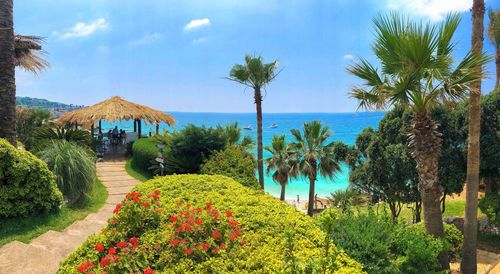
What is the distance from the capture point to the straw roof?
2048cm

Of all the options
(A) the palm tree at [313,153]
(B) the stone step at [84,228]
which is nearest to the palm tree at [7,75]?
(B) the stone step at [84,228]

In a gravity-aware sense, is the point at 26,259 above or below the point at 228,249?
below

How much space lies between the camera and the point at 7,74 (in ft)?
26.8

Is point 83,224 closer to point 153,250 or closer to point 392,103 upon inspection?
point 153,250

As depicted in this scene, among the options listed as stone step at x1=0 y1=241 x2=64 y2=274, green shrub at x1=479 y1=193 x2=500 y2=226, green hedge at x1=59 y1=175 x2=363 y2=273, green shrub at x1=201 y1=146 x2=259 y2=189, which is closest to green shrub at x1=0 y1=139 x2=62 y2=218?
stone step at x1=0 y1=241 x2=64 y2=274

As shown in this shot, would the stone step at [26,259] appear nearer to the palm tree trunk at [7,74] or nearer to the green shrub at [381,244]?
the palm tree trunk at [7,74]

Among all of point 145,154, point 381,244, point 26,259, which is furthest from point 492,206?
point 26,259

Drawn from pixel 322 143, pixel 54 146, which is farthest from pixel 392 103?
pixel 322 143

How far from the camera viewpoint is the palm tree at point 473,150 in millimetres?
8648

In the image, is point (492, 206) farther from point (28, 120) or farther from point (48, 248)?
point (28, 120)

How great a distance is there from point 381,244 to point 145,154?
475 inches

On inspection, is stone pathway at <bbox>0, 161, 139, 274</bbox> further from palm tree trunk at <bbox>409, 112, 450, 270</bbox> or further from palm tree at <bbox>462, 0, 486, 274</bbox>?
palm tree at <bbox>462, 0, 486, 274</bbox>

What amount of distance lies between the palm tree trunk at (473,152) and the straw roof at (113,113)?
17244 mm

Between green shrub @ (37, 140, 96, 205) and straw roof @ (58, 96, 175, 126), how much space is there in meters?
11.4
